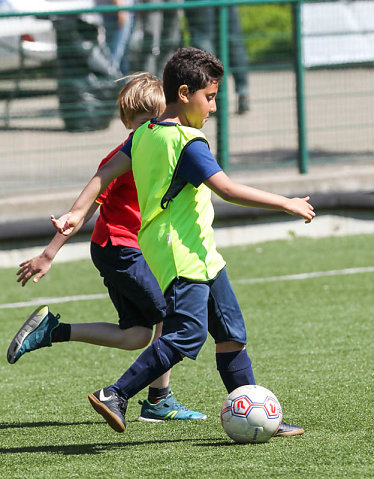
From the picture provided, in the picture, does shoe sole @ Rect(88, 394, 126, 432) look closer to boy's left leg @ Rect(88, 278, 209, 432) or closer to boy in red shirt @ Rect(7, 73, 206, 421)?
boy's left leg @ Rect(88, 278, 209, 432)

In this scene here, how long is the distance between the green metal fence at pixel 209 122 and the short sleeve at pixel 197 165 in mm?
5713

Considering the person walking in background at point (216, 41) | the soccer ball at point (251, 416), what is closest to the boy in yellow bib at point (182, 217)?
the soccer ball at point (251, 416)

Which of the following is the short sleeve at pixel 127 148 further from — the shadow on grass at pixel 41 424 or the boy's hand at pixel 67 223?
the shadow on grass at pixel 41 424

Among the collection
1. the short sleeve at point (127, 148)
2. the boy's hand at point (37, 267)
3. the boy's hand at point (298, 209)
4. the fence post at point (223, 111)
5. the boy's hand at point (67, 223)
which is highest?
the short sleeve at point (127, 148)

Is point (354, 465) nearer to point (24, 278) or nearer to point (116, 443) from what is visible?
point (116, 443)

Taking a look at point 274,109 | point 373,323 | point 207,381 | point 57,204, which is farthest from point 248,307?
point 274,109

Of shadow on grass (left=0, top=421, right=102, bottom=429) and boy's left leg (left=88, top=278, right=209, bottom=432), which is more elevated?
boy's left leg (left=88, top=278, right=209, bottom=432)

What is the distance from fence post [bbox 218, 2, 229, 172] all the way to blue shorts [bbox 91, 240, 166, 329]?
519 centimetres

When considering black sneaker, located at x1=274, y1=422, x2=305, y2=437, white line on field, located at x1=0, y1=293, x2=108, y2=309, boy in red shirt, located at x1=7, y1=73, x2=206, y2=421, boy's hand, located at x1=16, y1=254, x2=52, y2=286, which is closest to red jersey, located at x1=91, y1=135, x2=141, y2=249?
boy in red shirt, located at x1=7, y1=73, x2=206, y2=421

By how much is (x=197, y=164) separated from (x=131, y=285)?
104cm

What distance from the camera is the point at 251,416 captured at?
408 cm

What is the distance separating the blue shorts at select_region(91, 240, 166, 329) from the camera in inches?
191

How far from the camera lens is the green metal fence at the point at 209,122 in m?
9.82

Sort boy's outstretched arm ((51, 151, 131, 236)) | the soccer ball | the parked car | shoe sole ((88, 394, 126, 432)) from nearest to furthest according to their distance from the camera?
shoe sole ((88, 394, 126, 432))
the soccer ball
boy's outstretched arm ((51, 151, 131, 236))
the parked car
